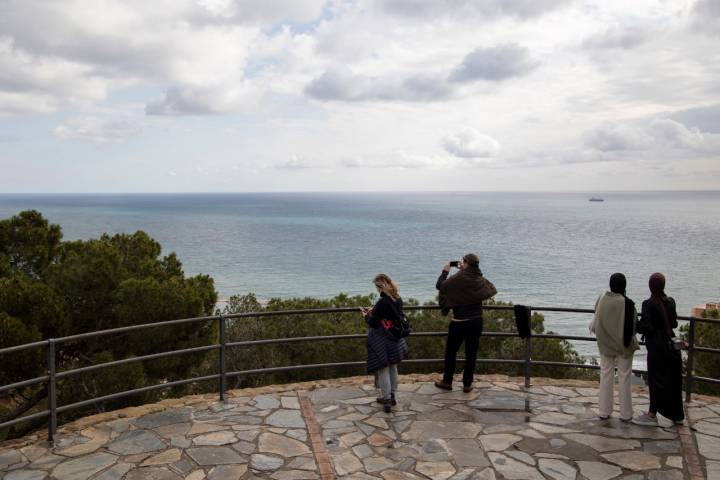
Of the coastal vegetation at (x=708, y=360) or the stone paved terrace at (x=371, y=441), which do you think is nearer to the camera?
the stone paved terrace at (x=371, y=441)

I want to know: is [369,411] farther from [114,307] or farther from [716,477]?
[114,307]

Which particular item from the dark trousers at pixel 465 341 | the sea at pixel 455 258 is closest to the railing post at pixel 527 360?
the dark trousers at pixel 465 341

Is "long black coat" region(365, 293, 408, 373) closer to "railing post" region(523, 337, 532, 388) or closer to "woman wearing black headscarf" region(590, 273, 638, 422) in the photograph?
"railing post" region(523, 337, 532, 388)

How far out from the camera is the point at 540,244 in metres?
85.7

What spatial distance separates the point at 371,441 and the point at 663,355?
125 inches

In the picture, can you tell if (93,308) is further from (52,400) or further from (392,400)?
(392,400)

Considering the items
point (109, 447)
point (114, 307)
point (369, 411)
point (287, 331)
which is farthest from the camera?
point (287, 331)

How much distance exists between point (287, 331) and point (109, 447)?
10.6m

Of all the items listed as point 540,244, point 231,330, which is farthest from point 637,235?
point 231,330

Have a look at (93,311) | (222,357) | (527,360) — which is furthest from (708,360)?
(93,311)

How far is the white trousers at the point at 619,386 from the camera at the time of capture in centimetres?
632

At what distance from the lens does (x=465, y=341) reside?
7094mm

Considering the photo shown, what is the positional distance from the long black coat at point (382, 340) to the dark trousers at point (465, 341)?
806 mm

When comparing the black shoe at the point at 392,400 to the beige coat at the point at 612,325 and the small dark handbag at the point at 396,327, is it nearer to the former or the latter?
the small dark handbag at the point at 396,327
